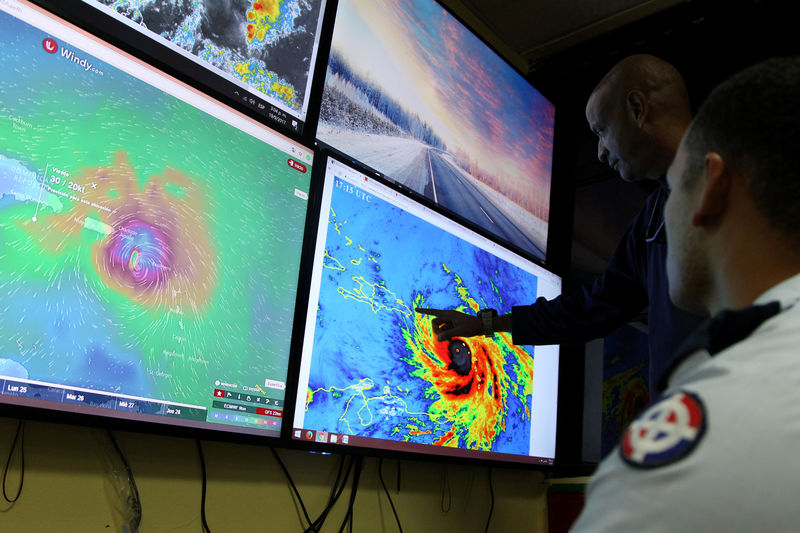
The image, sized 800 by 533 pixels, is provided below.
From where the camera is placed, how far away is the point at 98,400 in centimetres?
123

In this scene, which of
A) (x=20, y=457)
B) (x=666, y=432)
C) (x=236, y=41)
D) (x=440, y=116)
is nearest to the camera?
(x=666, y=432)

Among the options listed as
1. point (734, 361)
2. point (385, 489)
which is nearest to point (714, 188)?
point (734, 361)

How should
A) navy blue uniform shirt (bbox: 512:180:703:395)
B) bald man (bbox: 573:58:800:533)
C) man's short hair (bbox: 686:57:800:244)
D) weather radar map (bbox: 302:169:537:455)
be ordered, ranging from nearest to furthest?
bald man (bbox: 573:58:800:533) < man's short hair (bbox: 686:57:800:244) < weather radar map (bbox: 302:169:537:455) < navy blue uniform shirt (bbox: 512:180:703:395)

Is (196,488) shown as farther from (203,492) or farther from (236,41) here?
(236,41)

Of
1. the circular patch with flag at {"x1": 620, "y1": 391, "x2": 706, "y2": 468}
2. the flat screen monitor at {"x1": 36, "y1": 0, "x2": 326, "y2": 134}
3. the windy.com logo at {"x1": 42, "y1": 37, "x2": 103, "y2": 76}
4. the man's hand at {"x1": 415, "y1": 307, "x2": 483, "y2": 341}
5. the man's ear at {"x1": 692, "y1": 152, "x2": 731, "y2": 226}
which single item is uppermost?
the flat screen monitor at {"x1": 36, "y1": 0, "x2": 326, "y2": 134}

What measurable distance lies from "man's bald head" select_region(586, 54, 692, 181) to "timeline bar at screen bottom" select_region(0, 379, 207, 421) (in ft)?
4.28

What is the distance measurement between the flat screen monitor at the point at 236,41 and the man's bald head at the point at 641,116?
0.86 meters

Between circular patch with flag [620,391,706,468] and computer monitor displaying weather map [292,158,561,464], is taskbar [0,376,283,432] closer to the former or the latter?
computer monitor displaying weather map [292,158,561,464]

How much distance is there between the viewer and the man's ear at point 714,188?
28.7 inches

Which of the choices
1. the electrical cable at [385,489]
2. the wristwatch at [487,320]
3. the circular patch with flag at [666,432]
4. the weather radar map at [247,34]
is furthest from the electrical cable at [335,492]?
the circular patch with flag at [666,432]

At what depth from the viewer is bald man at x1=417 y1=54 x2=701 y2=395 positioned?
174cm

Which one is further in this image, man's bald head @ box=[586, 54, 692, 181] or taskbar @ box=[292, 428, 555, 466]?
man's bald head @ box=[586, 54, 692, 181]

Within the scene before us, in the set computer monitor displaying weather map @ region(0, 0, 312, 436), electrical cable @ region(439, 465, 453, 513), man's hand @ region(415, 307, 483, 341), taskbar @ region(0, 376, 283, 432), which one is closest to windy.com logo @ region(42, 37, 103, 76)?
computer monitor displaying weather map @ region(0, 0, 312, 436)

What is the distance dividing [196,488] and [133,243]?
1.87ft
